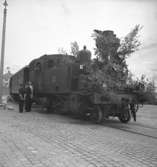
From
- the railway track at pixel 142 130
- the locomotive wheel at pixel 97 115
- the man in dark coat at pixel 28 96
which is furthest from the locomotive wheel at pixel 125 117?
the man in dark coat at pixel 28 96

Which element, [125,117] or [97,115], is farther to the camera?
[125,117]

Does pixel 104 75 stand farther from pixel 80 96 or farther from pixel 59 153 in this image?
pixel 59 153

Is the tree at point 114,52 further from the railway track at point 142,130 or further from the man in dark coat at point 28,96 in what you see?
the man in dark coat at point 28,96

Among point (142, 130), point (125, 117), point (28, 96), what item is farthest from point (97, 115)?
point (28, 96)

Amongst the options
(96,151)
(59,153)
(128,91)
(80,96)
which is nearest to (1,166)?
(59,153)

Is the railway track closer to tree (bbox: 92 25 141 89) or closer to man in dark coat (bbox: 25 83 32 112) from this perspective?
tree (bbox: 92 25 141 89)

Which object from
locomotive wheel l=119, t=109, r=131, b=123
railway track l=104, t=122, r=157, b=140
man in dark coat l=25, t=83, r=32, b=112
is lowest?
railway track l=104, t=122, r=157, b=140

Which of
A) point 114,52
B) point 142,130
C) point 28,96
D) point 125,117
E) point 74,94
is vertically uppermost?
→ point 114,52

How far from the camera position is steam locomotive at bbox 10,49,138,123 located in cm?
946

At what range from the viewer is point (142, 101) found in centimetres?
1006

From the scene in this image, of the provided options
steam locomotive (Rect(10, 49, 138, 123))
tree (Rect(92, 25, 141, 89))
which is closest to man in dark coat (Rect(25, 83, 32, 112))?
steam locomotive (Rect(10, 49, 138, 123))

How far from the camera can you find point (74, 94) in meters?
10.2

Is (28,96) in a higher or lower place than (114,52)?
lower

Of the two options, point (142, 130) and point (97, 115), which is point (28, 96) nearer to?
point (97, 115)
